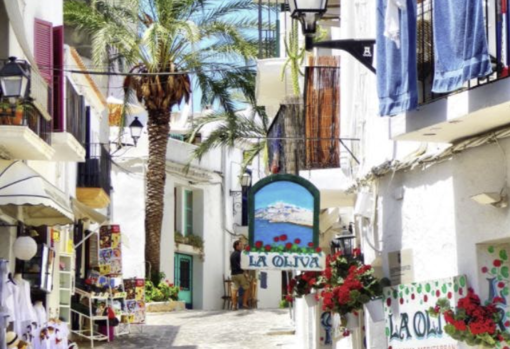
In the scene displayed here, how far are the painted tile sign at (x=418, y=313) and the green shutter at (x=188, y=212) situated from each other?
2718 cm

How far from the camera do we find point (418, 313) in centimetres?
1292

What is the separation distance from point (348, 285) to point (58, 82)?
8038 mm

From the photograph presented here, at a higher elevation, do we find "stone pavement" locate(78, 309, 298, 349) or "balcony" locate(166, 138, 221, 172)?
"balcony" locate(166, 138, 221, 172)

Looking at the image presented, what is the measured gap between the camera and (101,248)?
26.6m

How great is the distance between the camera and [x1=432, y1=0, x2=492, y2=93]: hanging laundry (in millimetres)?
9742

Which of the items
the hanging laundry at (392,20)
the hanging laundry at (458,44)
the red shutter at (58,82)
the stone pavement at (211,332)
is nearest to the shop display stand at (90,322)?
the stone pavement at (211,332)

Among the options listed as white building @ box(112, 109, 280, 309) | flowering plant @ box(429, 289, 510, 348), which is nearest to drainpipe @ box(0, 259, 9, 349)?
flowering plant @ box(429, 289, 510, 348)

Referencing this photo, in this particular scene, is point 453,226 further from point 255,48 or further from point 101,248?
point 255,48

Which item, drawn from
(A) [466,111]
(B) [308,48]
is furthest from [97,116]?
(A) [466,111]

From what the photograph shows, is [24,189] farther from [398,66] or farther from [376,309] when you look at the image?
[398,66]

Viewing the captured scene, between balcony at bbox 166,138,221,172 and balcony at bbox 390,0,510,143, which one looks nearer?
balcony at bbox 390,0,510,143

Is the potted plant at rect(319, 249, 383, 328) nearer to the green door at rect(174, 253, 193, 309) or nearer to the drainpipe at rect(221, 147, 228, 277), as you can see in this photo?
the green door at rect(174, 253, 193, 309)

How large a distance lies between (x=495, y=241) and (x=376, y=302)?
12.4ft

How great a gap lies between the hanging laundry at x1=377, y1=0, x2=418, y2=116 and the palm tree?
59.7ft
